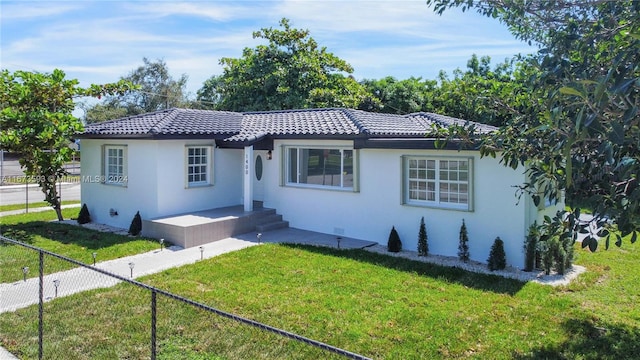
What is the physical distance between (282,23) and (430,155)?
2194 centimetres

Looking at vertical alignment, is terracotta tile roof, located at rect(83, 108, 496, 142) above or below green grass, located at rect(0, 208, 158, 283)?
above

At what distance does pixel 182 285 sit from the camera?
873 centimetres

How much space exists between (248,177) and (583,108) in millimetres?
12814

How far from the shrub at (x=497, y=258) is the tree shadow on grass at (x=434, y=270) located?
63cm

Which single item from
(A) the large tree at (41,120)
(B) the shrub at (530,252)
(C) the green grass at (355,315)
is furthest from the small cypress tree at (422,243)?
(A) the large tree at (41,120)

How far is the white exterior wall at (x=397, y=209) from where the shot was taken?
34.3ft

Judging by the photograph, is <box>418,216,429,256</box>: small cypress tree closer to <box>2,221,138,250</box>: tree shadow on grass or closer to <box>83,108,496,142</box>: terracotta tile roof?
<box>83,108,496,142</box>: terracotta tile roof

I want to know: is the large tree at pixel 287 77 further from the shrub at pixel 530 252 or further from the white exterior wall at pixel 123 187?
the shrub at pixel 530 252

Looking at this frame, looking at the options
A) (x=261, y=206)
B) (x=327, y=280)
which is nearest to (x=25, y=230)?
(x=261, y=206)

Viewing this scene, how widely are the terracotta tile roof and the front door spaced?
2.72 ft

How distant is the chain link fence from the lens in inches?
229

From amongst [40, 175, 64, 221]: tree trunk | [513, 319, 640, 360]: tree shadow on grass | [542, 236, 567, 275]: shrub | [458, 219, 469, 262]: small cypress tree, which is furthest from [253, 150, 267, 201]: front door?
[513, 319, 640, 360]: tree shadow on grass

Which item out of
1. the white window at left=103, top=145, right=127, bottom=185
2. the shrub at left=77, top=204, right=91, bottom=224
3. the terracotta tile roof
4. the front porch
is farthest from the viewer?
the shrub at left=77, top=204, right=91, bottom=224

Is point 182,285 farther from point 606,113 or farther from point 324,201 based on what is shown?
point 606,113
